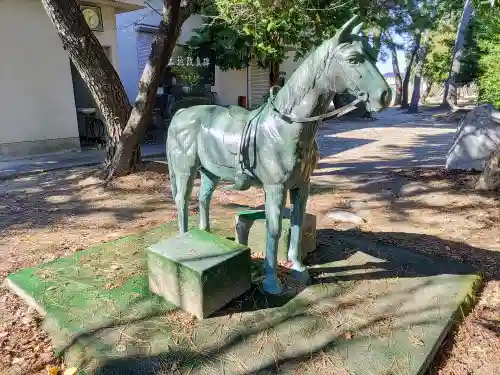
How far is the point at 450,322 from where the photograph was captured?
2.72m

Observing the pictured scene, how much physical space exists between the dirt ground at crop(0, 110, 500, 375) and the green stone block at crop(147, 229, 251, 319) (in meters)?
0.85

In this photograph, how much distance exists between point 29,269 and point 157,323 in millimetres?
1557

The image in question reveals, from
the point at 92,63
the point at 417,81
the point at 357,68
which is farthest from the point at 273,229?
the point at 417,81

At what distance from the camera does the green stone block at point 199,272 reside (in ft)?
8.73

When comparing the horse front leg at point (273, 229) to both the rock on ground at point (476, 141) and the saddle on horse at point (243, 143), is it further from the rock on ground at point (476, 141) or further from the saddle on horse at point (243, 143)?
the rock on ground at point (476, 141)

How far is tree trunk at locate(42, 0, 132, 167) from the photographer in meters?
6.12

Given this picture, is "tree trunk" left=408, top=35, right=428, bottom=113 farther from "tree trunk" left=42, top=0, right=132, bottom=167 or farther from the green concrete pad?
the green concrete pad

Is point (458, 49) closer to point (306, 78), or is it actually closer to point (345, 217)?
point (345, 217)

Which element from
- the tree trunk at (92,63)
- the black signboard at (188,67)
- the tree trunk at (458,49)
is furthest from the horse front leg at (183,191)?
the tree trunk at (458,49)

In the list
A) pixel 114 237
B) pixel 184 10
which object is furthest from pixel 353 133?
pixel 114 237

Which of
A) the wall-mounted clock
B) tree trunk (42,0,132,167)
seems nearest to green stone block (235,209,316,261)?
tree trunk (42,0,132,167)

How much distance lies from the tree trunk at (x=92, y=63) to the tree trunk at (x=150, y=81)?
8.9 inches

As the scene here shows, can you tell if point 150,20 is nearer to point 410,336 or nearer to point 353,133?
point 353,133

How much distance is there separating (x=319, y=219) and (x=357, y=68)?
3.05 metres
